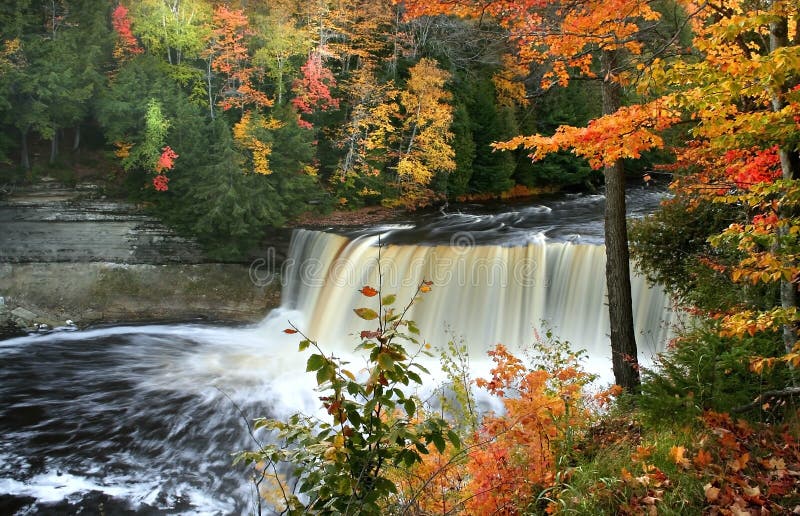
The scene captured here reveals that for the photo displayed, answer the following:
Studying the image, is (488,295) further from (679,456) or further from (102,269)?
(102,269)

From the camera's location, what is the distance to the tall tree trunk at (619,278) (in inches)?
267

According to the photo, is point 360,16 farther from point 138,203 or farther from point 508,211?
point 138,203

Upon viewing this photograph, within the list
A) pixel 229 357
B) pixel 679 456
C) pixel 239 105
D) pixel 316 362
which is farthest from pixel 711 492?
pixel 239 105

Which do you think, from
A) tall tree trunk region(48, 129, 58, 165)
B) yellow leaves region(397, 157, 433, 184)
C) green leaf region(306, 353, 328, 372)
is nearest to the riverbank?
tall tree trunk region(48, 129, 58, 165)

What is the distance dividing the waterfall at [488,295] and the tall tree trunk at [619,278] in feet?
10.5

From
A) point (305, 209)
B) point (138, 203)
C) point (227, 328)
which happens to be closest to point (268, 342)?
point (227, 328)

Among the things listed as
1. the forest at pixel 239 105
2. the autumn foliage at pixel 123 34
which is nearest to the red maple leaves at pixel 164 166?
the forest at pixel 239 105

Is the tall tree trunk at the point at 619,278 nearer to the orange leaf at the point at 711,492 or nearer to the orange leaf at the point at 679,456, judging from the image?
the orange leaf at the point at 679,456

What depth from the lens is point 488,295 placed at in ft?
39.8

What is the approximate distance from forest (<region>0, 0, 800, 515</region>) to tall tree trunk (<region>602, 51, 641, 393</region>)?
37mm

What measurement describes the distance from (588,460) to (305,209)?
44.1 feet

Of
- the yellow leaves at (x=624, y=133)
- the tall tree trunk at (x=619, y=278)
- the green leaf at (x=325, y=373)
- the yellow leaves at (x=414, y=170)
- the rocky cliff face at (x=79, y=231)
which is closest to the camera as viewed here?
the green leaf at (x=325, y=373)

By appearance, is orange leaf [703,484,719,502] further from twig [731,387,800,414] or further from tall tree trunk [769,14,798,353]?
tall tree trunk [769,14,798,353]

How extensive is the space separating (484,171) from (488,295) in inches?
439
